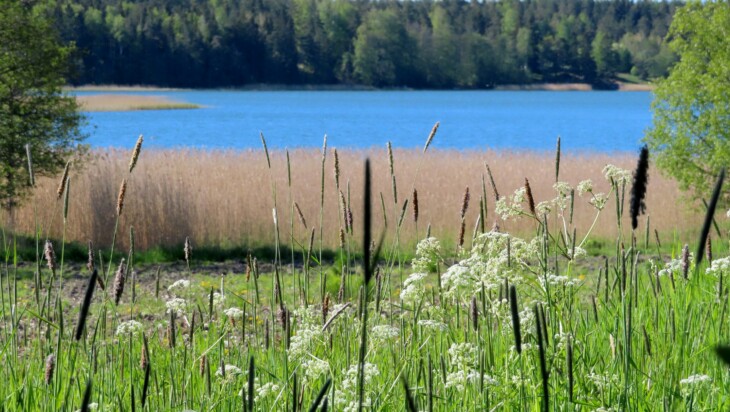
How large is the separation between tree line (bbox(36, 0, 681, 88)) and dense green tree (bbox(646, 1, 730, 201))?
11028cm

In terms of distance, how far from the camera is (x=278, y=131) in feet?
191

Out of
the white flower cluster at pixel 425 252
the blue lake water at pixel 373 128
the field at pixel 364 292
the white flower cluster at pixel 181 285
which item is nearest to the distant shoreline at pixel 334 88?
the blue lake water at pixel 373 128

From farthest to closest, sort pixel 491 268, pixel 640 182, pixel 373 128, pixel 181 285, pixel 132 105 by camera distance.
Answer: pixel 132 105 < pixel 373 128 < pixel 181 285 < pixel 491 268 < pixel 640 182

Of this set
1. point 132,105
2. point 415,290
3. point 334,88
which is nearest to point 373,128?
point 132,105

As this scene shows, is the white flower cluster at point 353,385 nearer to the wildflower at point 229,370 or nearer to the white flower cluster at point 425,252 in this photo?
the wildflower at point 229,370

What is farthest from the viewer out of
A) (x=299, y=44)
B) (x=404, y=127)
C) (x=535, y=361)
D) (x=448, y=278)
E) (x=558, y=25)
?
(x=558, y=25)

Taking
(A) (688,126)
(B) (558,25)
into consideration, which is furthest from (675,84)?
(B) (558,25)

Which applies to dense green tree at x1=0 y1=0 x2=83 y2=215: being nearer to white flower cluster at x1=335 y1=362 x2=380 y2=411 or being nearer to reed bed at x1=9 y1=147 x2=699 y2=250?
reed bed at x1=9 y1=147 x2=699 y2=250

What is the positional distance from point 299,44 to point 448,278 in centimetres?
15219

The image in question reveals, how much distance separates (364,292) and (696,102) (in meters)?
14.9

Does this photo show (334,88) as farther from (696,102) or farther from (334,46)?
(696,102)

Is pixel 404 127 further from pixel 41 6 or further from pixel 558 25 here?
pixel 558 25

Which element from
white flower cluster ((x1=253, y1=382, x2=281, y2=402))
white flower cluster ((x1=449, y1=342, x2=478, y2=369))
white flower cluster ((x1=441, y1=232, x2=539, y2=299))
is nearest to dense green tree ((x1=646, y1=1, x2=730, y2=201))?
white flower cluster ((x1=441, y1=232, x2=539, y2=299))

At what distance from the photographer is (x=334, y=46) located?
160375 millimetres
